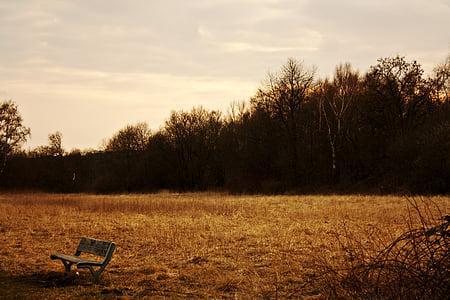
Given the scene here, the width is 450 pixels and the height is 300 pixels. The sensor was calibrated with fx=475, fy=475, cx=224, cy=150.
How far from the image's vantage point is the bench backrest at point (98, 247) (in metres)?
9.28

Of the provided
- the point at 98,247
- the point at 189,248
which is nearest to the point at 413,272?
the point at 98,247

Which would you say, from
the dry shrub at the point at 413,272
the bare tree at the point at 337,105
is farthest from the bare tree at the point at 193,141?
the dry shrub at the point at 413,272

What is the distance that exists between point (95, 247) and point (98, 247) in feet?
0.33

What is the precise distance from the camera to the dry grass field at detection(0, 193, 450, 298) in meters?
8.56

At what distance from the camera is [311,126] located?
48.8 meters

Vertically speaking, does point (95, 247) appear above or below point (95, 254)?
above

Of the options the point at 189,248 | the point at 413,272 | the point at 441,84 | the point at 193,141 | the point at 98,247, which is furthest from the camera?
the point at 193,141

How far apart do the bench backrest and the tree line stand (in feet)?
89.1

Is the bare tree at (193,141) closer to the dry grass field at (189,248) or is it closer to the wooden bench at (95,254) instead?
the dry grass field at (189,248)

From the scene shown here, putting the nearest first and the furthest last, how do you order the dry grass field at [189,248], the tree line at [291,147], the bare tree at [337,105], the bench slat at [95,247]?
1. the dry grass field at [189,248]
2. the bench slat at [95,247]
3. the tree line at [291,147]
4. the bare tree at [337,105]

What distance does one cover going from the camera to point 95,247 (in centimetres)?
974

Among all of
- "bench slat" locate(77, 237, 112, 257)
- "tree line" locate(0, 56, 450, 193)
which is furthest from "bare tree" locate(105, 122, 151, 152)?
"bench slat" locate(77, 237, 112, 257)

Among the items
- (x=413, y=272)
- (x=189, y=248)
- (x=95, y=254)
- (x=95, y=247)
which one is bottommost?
(x=189, y=248)

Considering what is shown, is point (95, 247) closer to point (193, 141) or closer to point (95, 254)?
point (95, 254)
